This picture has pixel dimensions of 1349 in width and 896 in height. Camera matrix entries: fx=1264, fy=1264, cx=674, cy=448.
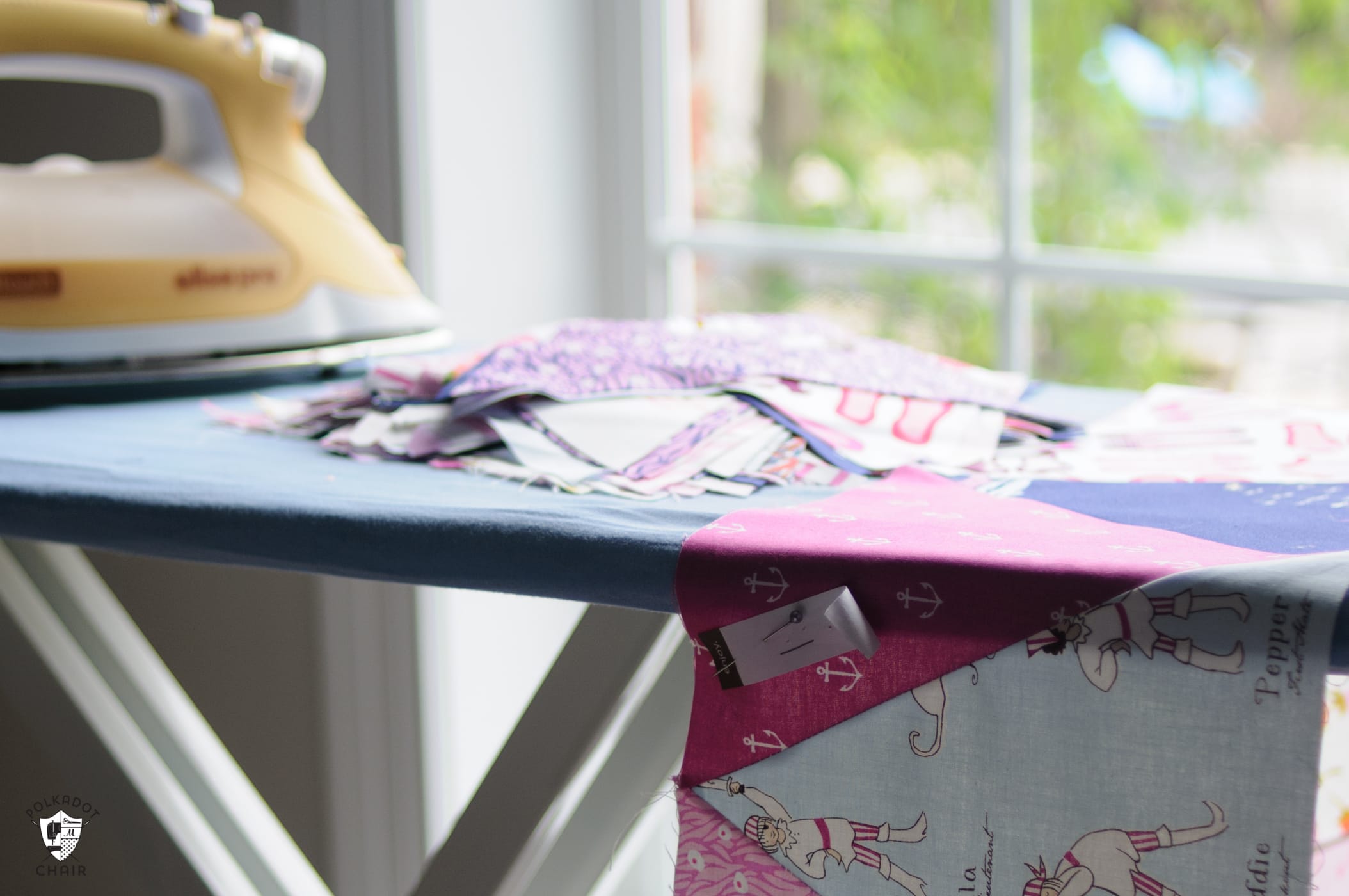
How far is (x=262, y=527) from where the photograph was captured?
2.13ft

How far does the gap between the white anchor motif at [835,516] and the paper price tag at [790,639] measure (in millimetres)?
64

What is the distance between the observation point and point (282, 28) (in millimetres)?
1429

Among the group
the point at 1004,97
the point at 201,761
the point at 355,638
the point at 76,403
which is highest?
the point at 1004,97

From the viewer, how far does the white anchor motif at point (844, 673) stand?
523 mm

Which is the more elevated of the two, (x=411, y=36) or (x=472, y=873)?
(x=411, y=36)

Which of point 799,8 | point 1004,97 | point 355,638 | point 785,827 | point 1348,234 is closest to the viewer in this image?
point 785,827

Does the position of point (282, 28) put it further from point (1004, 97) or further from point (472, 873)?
point (472, 873)

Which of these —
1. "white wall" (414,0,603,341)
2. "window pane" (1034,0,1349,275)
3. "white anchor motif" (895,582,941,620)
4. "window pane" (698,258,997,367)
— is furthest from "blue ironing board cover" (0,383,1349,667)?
"window pane" (1034,0,1349,275)

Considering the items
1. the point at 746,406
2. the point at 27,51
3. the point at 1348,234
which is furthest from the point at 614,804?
the point at 1348,234

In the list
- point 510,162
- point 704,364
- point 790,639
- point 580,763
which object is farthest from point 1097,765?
point 510,162

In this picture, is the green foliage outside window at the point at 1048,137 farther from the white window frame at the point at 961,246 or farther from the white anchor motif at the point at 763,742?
the white anchor motif at the point at 763,742

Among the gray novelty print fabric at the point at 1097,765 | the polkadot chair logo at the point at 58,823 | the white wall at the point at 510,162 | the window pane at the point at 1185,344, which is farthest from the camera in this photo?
the window pane at the point at 1185,344

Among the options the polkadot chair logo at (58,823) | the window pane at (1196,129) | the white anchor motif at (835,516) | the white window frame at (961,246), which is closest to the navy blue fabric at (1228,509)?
the white anchor motif at (835,516)

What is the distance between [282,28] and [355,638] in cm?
72
